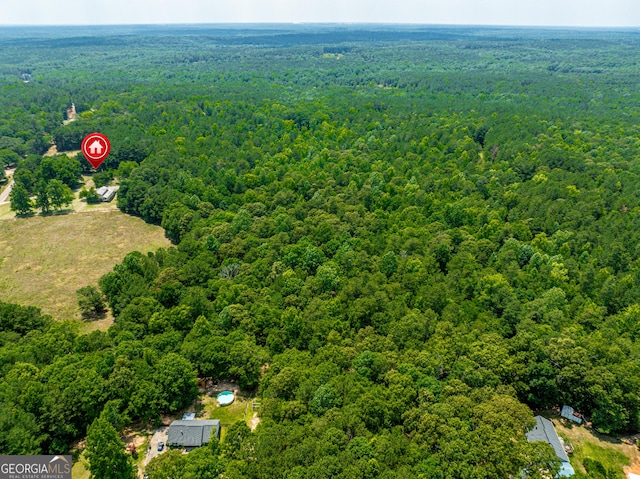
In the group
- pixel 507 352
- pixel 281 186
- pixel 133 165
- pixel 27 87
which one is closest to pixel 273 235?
pixel 281 186

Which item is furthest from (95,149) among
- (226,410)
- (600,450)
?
(600,450)

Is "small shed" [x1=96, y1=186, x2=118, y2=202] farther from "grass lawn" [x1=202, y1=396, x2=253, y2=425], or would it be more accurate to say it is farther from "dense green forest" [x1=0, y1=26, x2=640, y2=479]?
"grass lawn" [x1=202, y1=396, x2=253, y2=425]

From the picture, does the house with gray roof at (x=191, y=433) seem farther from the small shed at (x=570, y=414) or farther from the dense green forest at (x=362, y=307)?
the small shed at (x=570, y=414)

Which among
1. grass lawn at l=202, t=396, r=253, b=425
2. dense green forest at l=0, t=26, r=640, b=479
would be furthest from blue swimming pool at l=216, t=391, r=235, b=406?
dense green forest at l=0, t=26, r=640, b=479

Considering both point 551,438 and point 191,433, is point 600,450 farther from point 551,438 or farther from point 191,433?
point 191,433

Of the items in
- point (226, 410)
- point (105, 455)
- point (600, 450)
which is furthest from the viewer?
point (226, 410)
